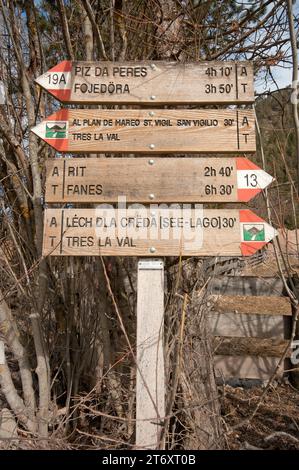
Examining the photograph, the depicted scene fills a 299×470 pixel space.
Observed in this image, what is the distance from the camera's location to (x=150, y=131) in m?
2.28

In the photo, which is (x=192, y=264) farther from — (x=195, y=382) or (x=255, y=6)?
(x=255, y=6)

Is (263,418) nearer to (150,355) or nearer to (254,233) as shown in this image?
(150,355)

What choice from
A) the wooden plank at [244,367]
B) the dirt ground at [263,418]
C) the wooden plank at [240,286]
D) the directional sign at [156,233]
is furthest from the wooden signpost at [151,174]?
the wooden plank at [240,286]

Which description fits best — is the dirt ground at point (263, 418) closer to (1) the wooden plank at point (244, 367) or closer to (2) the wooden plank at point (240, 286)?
(1) the wooden plank at point (244, 367)

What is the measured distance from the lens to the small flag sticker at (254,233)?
222 cm

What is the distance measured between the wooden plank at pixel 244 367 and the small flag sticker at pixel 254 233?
203 centimetres

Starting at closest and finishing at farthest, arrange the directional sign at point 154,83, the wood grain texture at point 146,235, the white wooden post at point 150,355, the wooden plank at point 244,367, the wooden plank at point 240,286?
the white wooden post at point 150,355
the wood grain texture at point 146,235
the directional sign at point 154,83
the wooden plank at point 244,367
the wooden plank at point 240,286

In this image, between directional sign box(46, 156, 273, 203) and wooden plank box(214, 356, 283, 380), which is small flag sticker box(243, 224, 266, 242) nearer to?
directional sign box(46, 156, 273, 203)

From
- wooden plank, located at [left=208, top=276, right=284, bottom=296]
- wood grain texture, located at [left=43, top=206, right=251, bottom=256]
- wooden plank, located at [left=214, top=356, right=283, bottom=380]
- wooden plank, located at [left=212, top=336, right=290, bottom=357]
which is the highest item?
wood grain texture, located at [left=43, top=206, right=251, bottom=256]

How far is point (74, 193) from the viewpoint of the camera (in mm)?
2254

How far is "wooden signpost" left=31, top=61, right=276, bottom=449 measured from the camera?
2.20m

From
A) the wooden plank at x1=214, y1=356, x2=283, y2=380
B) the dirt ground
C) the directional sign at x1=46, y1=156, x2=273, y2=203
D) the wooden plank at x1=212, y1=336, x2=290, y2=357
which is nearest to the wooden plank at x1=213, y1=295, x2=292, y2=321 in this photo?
the wooden plank at x1=212, y1=336, x2=290, y2=357

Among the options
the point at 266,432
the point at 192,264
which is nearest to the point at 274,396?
the point at 266,432

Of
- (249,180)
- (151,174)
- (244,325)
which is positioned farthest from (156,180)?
(244,325)
